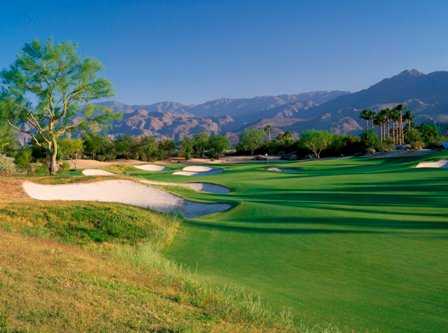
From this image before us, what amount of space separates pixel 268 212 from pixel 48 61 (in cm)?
1882

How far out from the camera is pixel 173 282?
280 inches

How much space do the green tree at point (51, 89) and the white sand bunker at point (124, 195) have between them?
310 inches

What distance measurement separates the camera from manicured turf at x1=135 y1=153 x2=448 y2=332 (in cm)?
688

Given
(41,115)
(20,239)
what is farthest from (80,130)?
(20,239)

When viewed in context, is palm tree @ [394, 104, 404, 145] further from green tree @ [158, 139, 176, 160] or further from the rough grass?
the rough grass

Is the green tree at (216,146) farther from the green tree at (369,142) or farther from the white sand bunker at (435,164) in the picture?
the white sand bunker at (435,164)

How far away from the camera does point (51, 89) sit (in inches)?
1129

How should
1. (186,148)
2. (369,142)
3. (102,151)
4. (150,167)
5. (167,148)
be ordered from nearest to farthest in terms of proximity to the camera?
(150,167)
(369,142)
(102,151)
(186,148)
(167,148)

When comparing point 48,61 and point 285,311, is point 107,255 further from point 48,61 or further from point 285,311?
point 48,61

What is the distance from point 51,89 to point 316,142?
5590 cm

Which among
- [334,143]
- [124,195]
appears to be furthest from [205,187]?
[334,143]

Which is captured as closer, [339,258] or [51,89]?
[339,258]

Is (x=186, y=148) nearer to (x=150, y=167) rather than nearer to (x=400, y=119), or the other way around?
(x=150, y=167)

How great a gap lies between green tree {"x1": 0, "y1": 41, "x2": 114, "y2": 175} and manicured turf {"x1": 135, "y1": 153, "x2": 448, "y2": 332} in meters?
16.4
